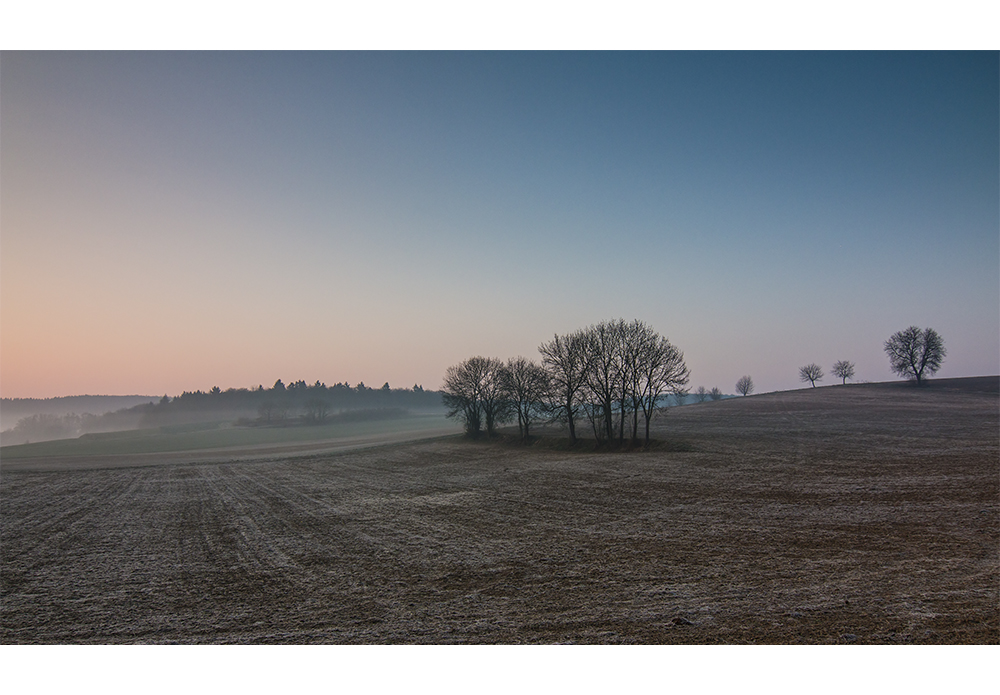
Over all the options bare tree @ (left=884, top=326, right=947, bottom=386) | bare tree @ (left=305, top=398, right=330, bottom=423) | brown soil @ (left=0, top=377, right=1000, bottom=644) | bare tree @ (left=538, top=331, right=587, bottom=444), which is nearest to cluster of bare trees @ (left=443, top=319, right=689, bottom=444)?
bare tree @ (left=538, top=331, right=587, bottom=444)

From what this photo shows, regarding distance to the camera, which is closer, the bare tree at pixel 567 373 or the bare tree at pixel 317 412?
the bare tree at pixel 567 373

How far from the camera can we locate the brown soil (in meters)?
8.13

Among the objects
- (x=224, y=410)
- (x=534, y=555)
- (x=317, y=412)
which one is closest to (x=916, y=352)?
(x=534, y=555)

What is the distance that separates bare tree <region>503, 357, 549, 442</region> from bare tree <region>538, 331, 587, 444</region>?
4.66ft

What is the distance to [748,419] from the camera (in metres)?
51.5

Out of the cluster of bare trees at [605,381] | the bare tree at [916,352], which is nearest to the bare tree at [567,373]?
the cluster of bare trees at [605,381]

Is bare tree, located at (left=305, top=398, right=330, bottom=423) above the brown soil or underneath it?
underneath

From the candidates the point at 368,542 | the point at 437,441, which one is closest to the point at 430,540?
the point at 368,542

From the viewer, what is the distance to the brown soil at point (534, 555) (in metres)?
8.13

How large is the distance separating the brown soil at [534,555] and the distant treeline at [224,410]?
362ft

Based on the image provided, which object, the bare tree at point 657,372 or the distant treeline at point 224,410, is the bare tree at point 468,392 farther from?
the distant treeline at point 224,410

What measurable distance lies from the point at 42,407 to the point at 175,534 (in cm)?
23143

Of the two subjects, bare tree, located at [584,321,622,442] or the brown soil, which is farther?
bare tree, located at [584,321,622,442]

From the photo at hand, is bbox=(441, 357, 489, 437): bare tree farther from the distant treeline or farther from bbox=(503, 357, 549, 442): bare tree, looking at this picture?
the distant treeline
